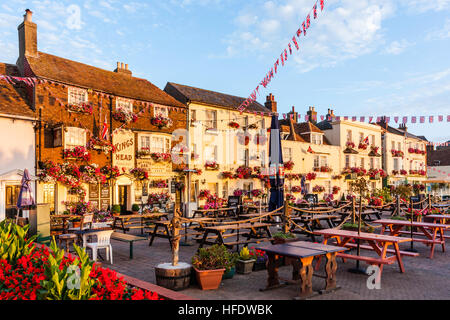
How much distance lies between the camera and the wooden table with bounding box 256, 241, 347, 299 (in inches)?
255

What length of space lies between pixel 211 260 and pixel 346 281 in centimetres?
295

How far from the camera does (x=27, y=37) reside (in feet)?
66.2

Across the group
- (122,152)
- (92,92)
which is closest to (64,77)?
(92,92)

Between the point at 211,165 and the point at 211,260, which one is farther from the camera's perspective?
the point at 211,165

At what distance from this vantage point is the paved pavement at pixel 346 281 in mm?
6703

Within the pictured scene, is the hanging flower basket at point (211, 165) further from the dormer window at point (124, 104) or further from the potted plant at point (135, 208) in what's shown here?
the dormer window at point (124, 104)

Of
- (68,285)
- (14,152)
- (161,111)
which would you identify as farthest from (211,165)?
(68,285)

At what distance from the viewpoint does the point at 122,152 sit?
22.4 meters

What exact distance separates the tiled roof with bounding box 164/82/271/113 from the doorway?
7.81 metres

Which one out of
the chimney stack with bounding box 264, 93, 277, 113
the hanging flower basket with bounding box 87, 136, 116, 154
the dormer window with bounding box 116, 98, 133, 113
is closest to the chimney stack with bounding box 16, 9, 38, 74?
the dormer window with bounding box 116, 98, 133, 113

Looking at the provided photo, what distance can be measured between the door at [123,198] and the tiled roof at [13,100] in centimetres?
689

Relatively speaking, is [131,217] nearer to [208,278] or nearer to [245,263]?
[245,263]
